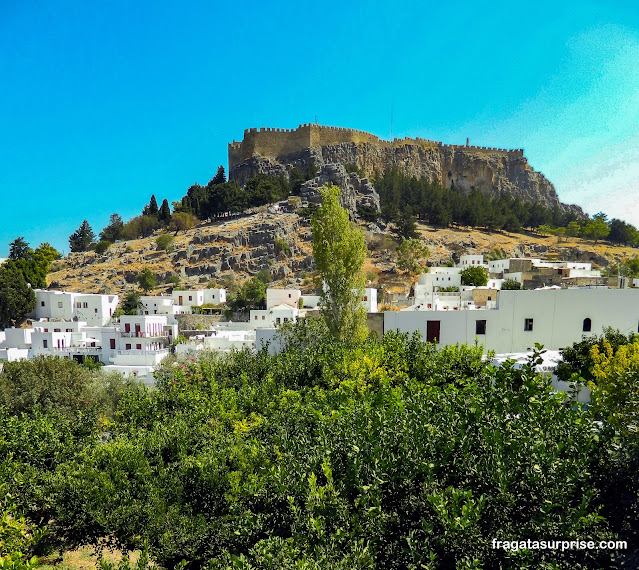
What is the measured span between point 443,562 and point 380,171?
7523cm

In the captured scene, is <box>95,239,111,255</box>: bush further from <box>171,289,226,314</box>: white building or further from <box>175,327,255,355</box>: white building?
<box>175,327,255,355</box>: white building

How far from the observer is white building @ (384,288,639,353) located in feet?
50.3

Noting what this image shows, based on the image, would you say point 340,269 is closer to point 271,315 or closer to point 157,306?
point 271,315

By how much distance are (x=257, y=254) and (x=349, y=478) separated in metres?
50.0

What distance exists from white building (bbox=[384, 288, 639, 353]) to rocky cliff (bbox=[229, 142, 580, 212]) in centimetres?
5576

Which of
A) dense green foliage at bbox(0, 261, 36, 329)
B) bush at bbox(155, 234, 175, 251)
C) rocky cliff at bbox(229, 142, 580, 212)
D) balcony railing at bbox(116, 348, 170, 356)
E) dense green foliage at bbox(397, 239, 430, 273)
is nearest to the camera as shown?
balcony railing at bbox(116, 348, 170, 356)

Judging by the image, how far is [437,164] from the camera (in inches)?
3179

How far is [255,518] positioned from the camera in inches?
206

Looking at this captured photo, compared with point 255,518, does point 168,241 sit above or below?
above

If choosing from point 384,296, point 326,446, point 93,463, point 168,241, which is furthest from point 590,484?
point 168,241

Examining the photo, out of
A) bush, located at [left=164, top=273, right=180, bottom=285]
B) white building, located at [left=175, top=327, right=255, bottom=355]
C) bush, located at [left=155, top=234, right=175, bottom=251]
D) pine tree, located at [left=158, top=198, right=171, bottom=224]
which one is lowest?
white building, located at [left=175, top=327, right=255, bottom=355]

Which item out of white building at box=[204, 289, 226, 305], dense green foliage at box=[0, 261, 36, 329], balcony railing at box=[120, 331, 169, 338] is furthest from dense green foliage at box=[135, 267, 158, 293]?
balcony railing at box=[120, 331, 169, 338]

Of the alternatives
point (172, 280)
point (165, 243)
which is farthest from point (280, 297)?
point (165, 243)

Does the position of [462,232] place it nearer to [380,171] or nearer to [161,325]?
[380,171]
